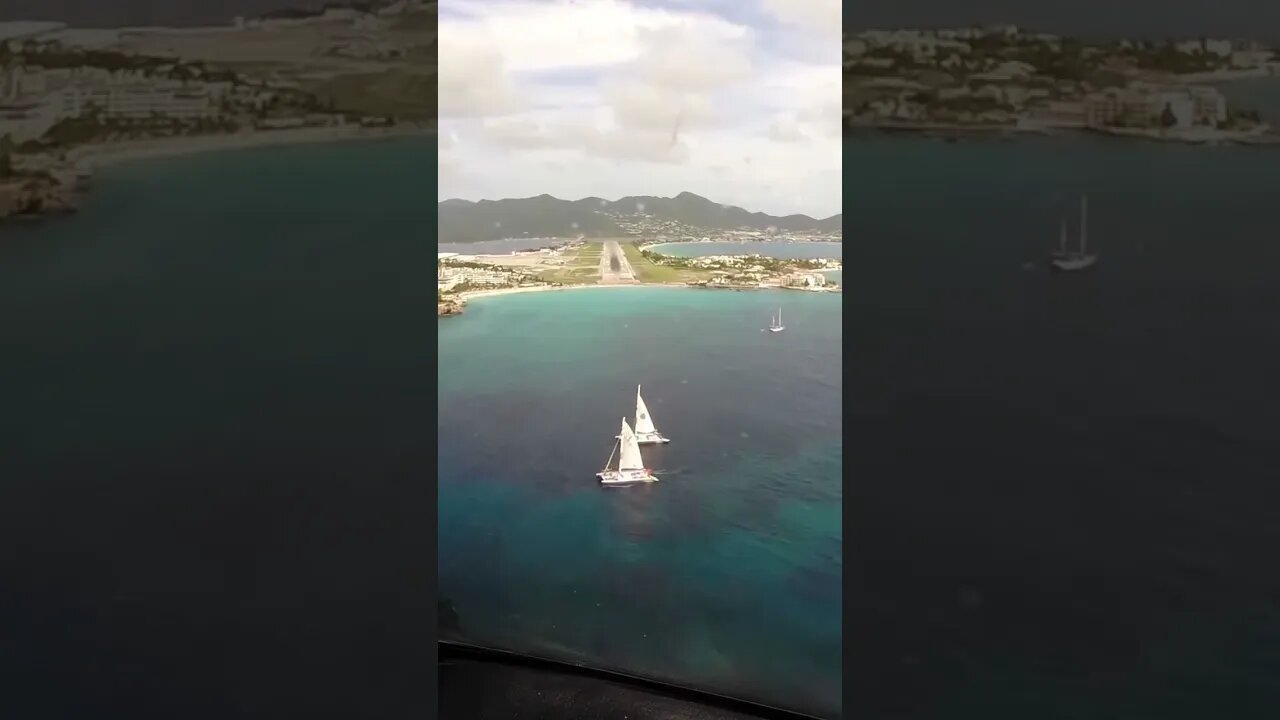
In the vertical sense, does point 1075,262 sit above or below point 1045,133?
below

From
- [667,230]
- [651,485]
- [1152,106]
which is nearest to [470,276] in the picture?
[667,230]

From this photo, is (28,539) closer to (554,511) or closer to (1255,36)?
(554,511)

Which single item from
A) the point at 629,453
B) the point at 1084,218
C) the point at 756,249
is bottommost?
the point at 629,453

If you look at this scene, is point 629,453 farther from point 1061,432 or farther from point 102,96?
point 102,96

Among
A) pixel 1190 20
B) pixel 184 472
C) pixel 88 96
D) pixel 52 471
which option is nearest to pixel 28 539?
pixel 52 471

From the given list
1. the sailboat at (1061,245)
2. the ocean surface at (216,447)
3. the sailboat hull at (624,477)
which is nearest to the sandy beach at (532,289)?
the sailboat hull at (624,477)
